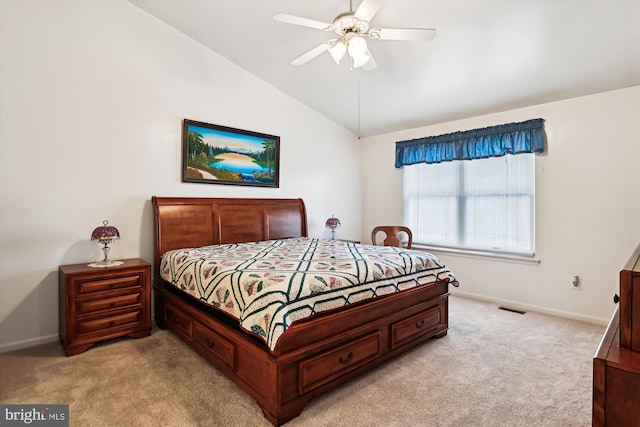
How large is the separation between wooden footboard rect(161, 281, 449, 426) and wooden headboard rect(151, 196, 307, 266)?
788 mm

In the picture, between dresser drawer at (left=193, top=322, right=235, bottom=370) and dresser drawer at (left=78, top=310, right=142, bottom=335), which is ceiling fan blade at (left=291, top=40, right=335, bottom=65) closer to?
dresser drawer at (left=193, top=322, right=235, bottom=370)

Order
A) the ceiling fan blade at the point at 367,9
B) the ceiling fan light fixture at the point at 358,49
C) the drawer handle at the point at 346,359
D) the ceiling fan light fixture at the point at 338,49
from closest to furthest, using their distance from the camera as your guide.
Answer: the ceiling fan blade at the point at 367,9 < the drawer handle at the point at 346,359 < the ceiling fan light fixture at the point at 358,49 < the ceiling fan light fixture at the point at 338,49

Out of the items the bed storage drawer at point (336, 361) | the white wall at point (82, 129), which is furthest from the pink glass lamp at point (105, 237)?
the bed storage drawer at point (336, 361)

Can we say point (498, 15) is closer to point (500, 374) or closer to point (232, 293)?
point (500, 374)

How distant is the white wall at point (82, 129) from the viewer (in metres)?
2.83

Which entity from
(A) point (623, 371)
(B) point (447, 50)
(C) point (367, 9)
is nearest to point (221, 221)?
(C) point (367, 9)

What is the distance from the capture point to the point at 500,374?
7.89 feet

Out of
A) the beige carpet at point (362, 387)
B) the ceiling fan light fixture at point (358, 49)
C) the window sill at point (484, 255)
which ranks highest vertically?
the ceiling fan light fixture at point (358, 49)

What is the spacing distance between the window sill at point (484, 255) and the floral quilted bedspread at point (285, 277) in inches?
61.0

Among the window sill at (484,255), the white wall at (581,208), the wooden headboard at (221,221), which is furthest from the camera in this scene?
the window sill at (484,255)

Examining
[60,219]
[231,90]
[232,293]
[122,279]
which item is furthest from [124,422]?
[231,90]

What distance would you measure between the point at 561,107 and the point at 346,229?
11.0 ft

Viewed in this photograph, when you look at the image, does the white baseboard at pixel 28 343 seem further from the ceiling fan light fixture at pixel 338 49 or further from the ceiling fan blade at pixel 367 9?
the ceiling fan blade at pixel 367 9

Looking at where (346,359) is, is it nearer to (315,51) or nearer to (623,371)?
(623,371)
